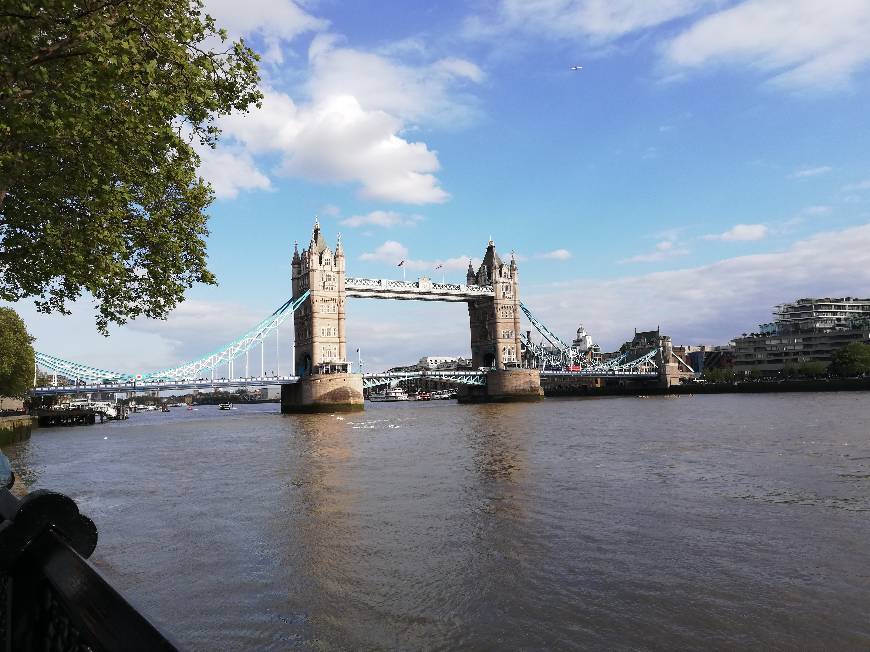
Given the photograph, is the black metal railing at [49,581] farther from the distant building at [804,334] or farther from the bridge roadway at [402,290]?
the distant building at [804,334]

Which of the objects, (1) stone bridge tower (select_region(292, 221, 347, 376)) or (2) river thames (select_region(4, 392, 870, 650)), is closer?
(2) river thames (select_region(4, 392, 870, 650))

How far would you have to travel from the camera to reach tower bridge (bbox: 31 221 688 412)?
230ft

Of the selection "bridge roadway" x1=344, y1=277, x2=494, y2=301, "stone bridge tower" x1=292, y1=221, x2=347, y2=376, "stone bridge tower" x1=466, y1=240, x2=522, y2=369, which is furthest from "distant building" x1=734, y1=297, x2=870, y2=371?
"stone bridge tower" x1=292, y1=221, x2=347, y2=376

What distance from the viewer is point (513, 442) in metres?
28.2

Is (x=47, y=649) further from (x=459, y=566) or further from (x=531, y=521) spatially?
(x=531, y=521)

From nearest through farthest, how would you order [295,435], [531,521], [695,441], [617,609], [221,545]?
[617,609], [221,545], [531,521], [695,441], [295,435]

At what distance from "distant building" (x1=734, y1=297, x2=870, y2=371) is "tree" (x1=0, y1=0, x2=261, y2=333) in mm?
131017

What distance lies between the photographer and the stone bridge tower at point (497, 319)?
99.4m

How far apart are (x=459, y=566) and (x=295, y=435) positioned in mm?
Result: 29860

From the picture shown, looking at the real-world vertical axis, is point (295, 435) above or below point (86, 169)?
below

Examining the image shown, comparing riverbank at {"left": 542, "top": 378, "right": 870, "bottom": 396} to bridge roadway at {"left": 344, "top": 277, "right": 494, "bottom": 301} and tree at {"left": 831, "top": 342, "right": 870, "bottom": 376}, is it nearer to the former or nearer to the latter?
tree at {"left": 831, "top": 342, "right": 870, "bottom": 376}

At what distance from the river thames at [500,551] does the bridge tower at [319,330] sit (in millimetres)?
49886

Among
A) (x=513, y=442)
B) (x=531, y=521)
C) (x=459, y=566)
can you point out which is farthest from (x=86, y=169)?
(x=513, y=442)

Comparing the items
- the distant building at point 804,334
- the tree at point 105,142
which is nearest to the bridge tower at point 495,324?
the distant building at point 804,334
